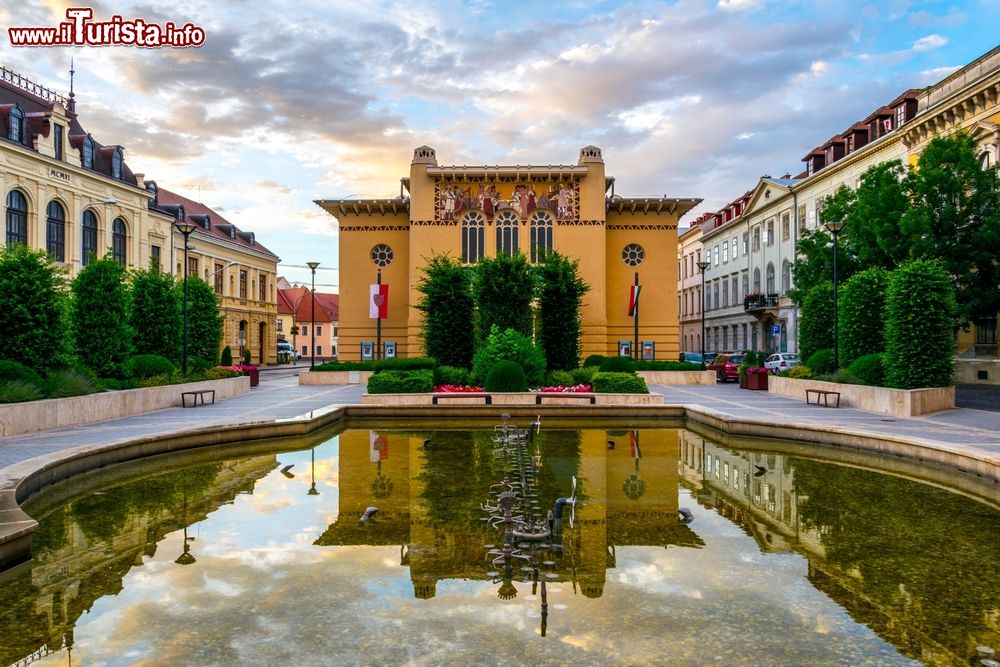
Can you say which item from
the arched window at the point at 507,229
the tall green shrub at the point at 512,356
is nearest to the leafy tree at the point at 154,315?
the tall green shrub at the point at 512,356

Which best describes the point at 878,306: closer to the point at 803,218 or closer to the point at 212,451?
the point at 212,451

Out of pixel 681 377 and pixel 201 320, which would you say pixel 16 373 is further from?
A: pixel 681 377

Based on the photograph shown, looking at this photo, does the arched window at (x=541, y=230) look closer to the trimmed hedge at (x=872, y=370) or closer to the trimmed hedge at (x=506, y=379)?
the trimmed hedge at (x=506, y=379)

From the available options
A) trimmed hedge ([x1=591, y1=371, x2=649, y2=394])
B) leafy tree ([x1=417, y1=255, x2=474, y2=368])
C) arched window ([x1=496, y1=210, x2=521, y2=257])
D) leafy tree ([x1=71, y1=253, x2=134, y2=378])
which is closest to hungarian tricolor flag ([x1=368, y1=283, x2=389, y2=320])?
leafy tree ([x1=417, y1=255, x2=474, y2=368])

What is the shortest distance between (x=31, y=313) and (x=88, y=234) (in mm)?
28308

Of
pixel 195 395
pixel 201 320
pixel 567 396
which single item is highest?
pixel 201 320

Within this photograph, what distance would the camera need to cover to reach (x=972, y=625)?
5691 millimetres

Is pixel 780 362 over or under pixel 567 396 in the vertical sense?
over

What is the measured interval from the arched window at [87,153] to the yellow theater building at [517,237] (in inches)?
587

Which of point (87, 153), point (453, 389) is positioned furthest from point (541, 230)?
point (87, 153)

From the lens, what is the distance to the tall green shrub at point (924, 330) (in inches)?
816

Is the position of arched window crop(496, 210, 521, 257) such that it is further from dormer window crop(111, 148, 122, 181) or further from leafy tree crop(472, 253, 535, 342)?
dormer window crop(111, 148, 122, 181)

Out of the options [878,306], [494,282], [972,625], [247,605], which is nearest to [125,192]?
[494,282]

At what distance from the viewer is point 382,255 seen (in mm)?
44312
